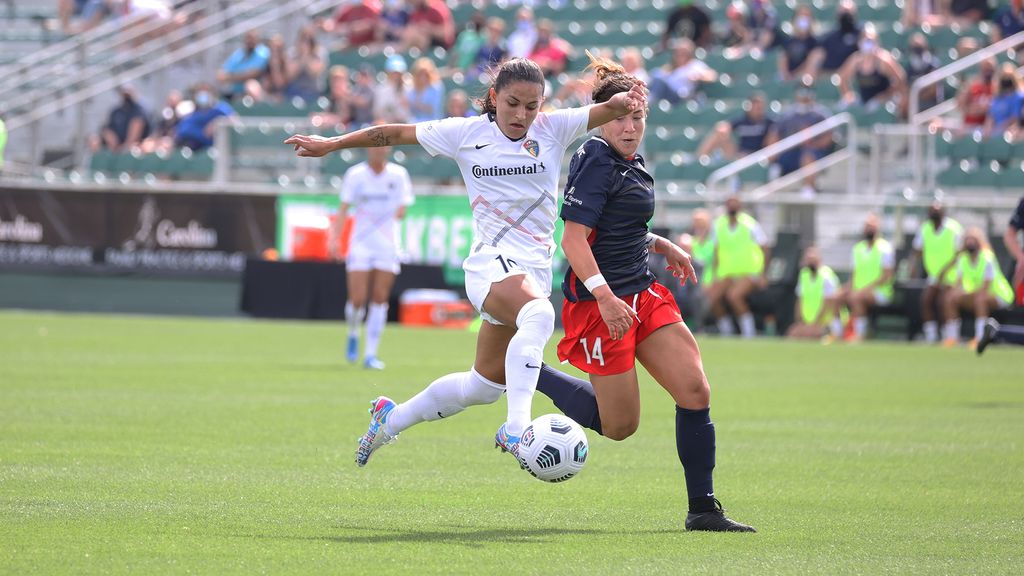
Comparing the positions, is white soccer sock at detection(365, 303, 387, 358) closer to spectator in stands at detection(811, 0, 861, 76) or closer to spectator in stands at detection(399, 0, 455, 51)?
spectator in stands at detection(811, 0, 861, 76)

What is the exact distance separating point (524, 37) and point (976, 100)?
27.0 ft

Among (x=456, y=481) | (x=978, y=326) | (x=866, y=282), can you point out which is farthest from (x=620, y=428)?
(x=866, y=282)

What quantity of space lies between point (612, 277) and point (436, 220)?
1778 centimetres

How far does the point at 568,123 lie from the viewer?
7516mm

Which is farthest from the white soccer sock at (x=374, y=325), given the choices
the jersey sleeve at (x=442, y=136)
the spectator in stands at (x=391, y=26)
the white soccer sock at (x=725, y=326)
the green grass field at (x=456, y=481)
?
the spectator in stands at (x=391, y=26)

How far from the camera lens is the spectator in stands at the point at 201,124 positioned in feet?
93.5

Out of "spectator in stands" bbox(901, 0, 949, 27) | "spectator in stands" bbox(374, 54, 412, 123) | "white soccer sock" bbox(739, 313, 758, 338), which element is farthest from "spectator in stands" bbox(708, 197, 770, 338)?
"spectator in stands" bbox(901, 0, 949, 27)

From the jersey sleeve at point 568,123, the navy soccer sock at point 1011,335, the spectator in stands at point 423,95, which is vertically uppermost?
the spectator in stands at point 423,95

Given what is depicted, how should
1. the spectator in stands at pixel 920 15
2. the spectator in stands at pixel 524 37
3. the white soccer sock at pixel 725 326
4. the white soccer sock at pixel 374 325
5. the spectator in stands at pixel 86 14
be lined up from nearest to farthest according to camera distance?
1. the white soccer sock at pixel 374 325
2. the white soccer sock at pixel 725 326
3. the spectator in stands at pixel 920 15
4. the spectator in stands at pixel 524 37
5. the spectator in stands at pixel 86 14

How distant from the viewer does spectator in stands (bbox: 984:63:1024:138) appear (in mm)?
23188

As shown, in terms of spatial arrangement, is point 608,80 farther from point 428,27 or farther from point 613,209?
point 428,27

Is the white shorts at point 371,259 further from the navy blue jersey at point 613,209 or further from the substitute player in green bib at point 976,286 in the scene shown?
the navy blue jersey at point 613,209

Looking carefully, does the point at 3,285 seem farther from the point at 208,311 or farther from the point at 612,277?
the point at 612,277

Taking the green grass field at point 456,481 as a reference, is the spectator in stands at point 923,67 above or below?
above
